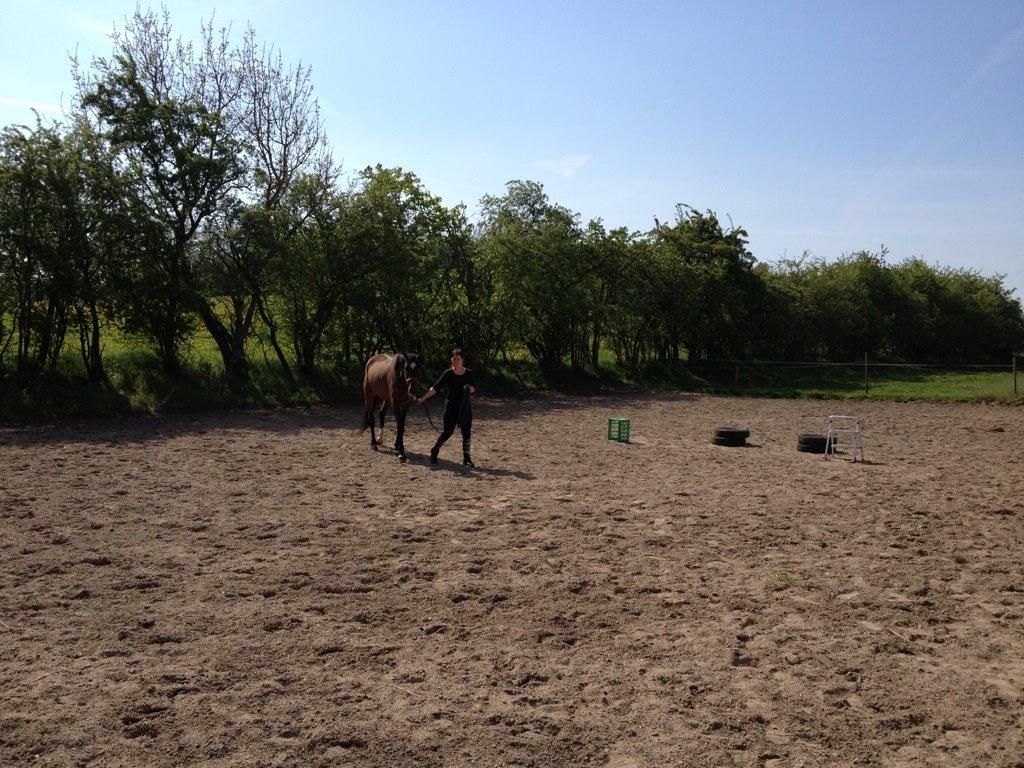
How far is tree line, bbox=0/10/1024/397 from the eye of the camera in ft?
50.6

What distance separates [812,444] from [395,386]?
675 centimetres

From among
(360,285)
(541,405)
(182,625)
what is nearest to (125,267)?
(360,285)

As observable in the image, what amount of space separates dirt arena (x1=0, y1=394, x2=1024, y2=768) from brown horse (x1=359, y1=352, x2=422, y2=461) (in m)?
1.34

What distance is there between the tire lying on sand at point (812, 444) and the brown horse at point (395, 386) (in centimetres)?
630

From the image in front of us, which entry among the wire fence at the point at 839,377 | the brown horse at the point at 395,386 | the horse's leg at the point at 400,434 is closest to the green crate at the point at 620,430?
the brown horse at the point at 395,386

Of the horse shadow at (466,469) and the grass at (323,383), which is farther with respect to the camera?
the grass at (323,383)

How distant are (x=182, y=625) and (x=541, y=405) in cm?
1538

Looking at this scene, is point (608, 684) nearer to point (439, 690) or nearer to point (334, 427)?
point (439, 690)

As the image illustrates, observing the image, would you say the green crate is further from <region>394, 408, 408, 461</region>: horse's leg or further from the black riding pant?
<region>394, 408, 408, 461</region>: horse's leg

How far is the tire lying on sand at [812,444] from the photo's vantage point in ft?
38.9

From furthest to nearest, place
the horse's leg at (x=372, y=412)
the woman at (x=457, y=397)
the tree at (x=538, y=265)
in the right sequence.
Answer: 1. the tree at (x=538, y=265)
2. the horse's leg at (x=372, y=412)
3. the woman at (x=457, y=397)

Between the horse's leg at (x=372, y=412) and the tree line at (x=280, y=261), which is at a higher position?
the tree line at (x=280, y=261)

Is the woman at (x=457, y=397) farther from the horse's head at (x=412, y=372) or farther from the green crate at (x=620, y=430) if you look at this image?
the green crate at (x=620, y=430)

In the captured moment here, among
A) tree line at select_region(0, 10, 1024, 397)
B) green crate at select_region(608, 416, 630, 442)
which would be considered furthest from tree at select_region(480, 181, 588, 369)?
green crate at select_region(608, 416, 630, 442)
